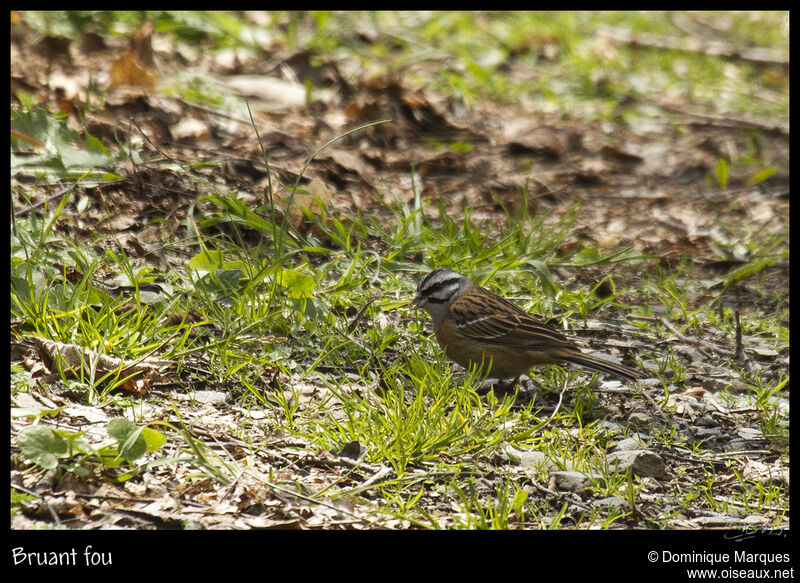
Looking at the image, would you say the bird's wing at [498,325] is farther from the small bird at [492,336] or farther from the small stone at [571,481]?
the small stone at [571,481]

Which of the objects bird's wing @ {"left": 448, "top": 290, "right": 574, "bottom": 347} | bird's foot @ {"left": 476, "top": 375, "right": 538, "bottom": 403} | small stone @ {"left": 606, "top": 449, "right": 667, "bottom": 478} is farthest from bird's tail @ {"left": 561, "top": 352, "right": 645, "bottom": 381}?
small stone @ {"left": 606, "top": 449, "right": 667, "bottom": 478}

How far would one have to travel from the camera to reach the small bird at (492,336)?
16.7 feet

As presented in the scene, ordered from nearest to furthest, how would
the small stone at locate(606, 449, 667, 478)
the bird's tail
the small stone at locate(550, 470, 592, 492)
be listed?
the small stone at locate(550, 470, 592, 492), the small stone at locate(606, 449, 667, 478), the bird's tail

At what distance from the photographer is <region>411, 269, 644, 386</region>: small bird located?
16.7 ft

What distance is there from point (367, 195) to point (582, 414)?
9.90 feet

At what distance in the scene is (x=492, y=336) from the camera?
206 inches

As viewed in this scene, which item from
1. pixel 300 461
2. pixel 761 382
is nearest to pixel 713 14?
pixel 761 382

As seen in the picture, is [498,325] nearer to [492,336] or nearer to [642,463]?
[492,336]

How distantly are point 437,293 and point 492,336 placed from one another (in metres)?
0.43

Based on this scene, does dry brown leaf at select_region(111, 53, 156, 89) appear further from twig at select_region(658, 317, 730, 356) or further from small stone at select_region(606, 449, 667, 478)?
small stone at select_region(606, 449, 667, 478)

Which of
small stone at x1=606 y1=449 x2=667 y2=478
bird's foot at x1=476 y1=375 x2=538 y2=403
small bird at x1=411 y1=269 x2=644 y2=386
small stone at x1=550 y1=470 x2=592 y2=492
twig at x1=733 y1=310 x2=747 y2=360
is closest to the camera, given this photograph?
small stone at x1=550 y1=470 x2=592 y2=492

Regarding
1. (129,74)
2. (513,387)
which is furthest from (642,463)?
(129,74)

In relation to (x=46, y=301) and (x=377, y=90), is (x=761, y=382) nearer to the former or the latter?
(x=46, y=301)

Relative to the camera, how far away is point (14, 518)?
11.3 feet
